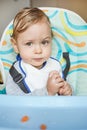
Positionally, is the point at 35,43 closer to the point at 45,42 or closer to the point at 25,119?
the point at 45,42

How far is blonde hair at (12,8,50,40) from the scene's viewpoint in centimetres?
93

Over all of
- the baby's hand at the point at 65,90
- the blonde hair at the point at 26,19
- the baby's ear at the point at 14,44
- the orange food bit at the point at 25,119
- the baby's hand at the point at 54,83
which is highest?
the blonde hair at the point at 26,19

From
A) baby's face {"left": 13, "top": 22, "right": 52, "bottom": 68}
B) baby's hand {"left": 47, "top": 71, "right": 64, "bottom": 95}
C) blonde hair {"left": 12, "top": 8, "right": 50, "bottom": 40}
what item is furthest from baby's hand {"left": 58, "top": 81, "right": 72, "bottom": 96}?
blonde hair {"left": 12, "top": 8, "right": 50, "bottom": 40}

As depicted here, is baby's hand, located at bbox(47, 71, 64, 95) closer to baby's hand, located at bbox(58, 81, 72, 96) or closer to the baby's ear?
baby's hand, located at bbox(58, 81, 72, 96)

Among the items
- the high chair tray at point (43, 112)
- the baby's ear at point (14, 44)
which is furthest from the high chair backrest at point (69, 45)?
the high chair tray at point (43, 112)

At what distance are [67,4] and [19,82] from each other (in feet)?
1.50

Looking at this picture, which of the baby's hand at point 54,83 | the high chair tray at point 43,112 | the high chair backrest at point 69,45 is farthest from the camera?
the high chair backrest at point 69,45

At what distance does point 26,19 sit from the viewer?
931mm

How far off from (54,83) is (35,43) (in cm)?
15

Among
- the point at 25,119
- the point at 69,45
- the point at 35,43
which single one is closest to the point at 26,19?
the point at 35,43

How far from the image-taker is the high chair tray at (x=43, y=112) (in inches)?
26.4

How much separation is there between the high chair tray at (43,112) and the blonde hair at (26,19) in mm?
311

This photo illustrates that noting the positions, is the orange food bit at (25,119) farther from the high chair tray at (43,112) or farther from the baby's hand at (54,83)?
the baby's hand at (54,83)

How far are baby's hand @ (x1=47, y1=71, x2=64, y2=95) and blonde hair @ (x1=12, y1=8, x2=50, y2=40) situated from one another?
18 cm
